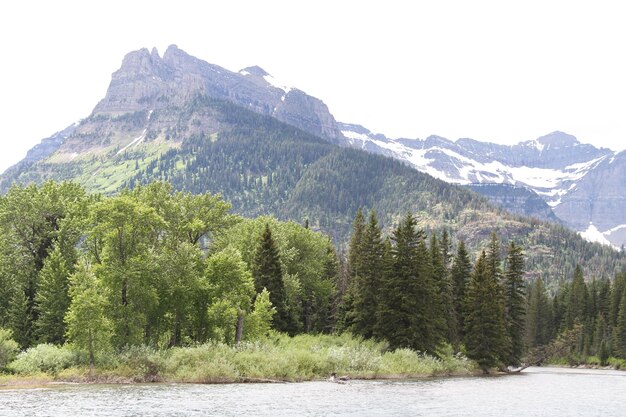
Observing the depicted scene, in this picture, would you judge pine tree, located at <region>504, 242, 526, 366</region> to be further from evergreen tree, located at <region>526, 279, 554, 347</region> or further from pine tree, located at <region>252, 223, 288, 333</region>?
evergreen tree, located at <region>526, 279, 554, 347</region>

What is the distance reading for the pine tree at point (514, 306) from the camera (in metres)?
94.8

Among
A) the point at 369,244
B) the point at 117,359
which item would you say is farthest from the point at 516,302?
the point at 117,359

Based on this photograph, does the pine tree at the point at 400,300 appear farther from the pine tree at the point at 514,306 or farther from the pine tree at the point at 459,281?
the pine tree at the point at 514,306

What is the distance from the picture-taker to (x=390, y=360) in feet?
233

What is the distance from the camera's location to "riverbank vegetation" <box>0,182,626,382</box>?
5991cm

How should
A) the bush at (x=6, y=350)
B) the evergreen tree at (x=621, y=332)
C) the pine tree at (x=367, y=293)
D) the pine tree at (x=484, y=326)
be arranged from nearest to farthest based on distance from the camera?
the bush at (x=6, y=350), the pine tree at (x=367, y=293), the pine tree at (x=484, y=326), the evergreen tree at (x=621, y=332)

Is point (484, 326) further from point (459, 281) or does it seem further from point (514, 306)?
point (514, 306)

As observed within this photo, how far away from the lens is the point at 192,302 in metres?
69.1

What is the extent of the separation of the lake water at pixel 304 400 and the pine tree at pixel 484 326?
2002 cm

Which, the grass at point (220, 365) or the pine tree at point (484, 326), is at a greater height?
the pine tree at point (484, 326)

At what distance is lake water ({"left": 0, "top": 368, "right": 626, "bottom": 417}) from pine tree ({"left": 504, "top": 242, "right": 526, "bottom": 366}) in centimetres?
3100

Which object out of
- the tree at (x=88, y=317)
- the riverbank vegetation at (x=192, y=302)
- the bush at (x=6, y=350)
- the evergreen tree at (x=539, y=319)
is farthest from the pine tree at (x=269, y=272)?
the evergreen tree at (x=539, y=319)

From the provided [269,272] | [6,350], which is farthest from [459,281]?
[6,350]

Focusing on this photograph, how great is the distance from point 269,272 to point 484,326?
28.4 m
